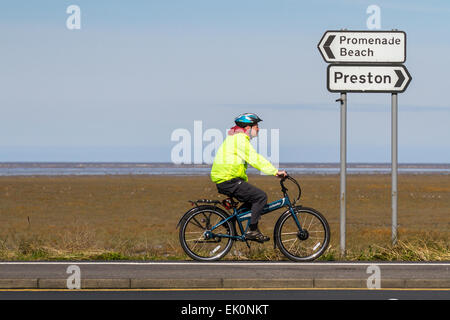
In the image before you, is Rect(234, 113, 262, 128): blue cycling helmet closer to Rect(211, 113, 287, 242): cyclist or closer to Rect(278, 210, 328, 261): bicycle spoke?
Rect(211, 113, 287, 242): cyclist

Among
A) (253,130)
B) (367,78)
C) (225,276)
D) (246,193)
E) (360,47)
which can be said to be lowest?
(225,276)

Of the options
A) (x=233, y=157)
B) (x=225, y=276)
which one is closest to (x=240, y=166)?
(x=233, y=157)

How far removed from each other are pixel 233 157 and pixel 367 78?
3.18 metres

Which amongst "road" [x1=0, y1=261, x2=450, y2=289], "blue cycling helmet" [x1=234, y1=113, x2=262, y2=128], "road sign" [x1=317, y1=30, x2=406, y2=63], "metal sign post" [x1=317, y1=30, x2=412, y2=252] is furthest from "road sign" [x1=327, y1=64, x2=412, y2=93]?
"road" [x1=0, y1=261, x2=450, y2=289]

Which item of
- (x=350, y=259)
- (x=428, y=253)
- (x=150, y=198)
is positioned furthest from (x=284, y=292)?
(x=150, y=198)

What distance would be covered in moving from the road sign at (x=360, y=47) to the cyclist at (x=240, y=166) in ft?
7.87

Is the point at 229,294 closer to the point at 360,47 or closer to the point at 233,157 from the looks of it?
the point at 233,157

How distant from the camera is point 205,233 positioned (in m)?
11.4

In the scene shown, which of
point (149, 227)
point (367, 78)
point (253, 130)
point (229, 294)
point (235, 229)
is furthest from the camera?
point (149, 227)

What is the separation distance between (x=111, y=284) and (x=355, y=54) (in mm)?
6013

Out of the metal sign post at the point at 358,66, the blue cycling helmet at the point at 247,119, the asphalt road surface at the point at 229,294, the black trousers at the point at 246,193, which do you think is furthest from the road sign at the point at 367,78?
the asphalt road surface at the point at 229,294

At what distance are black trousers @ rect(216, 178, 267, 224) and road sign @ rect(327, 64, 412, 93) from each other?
273cm

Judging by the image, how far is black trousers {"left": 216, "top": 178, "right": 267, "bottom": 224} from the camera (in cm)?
1114

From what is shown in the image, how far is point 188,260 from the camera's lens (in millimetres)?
11805
